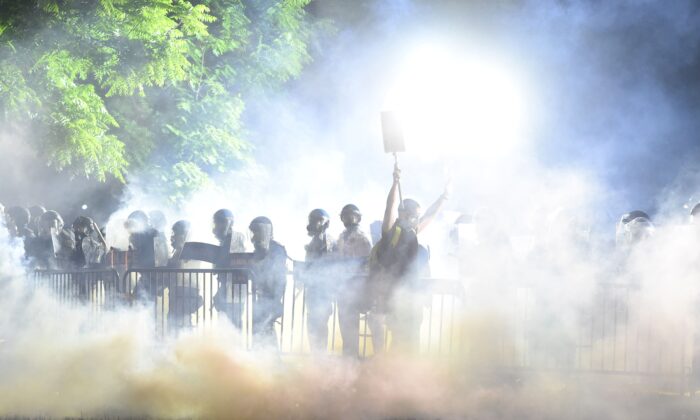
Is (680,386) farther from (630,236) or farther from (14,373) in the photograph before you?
(14,373)

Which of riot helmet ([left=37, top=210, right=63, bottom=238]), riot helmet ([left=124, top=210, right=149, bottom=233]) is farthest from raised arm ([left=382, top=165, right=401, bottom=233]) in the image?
riot helmet ([left=37, top=210, right=63, bottom=238])

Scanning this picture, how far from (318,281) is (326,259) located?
24 cm

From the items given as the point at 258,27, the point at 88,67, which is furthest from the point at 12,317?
the point at 258,27

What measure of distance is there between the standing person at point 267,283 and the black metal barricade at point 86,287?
1.49m

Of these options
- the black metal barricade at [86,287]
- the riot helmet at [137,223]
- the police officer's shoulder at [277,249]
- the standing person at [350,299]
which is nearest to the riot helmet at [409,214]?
the standing person at [350,299]

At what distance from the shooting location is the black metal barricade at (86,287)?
9.41 m

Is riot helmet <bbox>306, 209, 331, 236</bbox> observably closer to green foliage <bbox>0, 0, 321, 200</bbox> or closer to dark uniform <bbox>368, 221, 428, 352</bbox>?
dark uniform <bbox>368, 221, 428, 352</bbox>

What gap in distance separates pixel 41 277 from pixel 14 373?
1.95 metres

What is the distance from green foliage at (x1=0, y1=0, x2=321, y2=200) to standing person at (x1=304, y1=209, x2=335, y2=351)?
5.62 metres

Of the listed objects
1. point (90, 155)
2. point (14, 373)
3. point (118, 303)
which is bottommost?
point (14, 373)

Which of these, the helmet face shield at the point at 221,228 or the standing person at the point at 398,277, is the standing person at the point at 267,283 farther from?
the standing person at the point at 398,277

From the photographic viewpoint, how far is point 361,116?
3141 cm

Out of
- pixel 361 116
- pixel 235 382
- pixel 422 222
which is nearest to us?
pixel 235 382

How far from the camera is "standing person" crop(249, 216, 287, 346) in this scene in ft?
30.1
